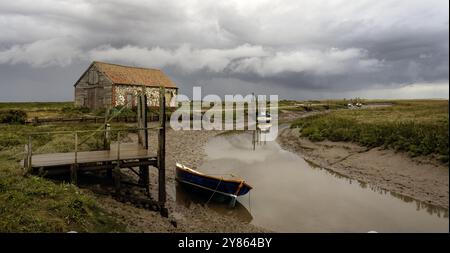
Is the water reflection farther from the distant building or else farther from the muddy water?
the distant building

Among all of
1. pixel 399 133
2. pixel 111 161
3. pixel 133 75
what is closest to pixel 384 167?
pixel 399 133

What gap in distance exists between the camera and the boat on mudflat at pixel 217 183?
15477 mm

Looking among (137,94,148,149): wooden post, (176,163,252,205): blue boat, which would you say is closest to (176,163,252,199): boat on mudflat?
(176,163,252,205): blue boat

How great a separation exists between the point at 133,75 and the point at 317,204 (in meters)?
41.6

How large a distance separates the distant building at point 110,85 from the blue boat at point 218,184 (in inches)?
1134

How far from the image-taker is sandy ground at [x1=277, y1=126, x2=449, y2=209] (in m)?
15.1

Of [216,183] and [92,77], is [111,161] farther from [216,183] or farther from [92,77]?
[92,77]

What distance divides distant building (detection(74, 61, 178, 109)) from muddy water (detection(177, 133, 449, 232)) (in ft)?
88.4

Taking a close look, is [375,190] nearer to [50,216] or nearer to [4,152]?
[50,216]

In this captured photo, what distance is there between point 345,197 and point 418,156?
3963 mm

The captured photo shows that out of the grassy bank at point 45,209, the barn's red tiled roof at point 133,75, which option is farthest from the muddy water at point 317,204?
the barn's red tiled roof at point 133,75

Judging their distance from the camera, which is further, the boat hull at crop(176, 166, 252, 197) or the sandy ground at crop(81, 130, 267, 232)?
the boat hull at crop(176, 166, 252, 197)

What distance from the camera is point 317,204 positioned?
15.9m
